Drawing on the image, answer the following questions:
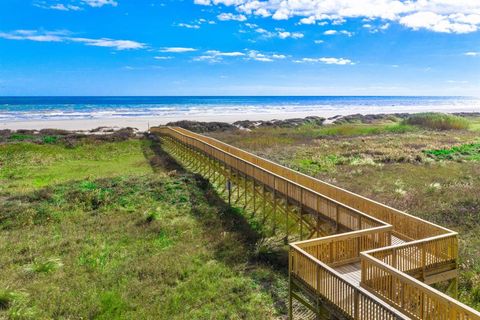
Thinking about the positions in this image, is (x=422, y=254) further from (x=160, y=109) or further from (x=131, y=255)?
(x=160, y=109)

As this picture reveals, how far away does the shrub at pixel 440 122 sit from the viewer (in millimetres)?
51469

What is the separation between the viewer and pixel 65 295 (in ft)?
32.8

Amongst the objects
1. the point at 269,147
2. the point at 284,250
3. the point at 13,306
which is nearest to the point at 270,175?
the point at 284,250

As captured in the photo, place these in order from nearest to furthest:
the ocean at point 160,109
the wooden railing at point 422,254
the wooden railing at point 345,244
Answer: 1. the wooden railing at point 422,254
2. the wooden railing at point 345,244
3. the ocean at point 160,109

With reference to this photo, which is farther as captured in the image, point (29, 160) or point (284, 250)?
point (29, 160)

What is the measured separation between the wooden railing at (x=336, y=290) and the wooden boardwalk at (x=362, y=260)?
0.02 meters

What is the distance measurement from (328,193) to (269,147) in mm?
24243

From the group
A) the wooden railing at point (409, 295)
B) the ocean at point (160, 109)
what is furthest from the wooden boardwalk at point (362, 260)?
the ocean at point (160, 109)

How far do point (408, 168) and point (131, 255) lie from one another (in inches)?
750

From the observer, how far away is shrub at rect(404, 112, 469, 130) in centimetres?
5147

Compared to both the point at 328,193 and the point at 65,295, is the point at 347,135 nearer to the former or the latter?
the point at 328,193

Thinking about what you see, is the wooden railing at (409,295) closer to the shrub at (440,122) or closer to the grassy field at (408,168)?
the grassy field at (408,168)

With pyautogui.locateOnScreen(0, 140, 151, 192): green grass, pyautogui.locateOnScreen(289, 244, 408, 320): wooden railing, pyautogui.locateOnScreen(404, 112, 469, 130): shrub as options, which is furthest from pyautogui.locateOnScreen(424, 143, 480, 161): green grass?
pyautogui.locateOnScreen(289, 244, 408, 320): wooden railing

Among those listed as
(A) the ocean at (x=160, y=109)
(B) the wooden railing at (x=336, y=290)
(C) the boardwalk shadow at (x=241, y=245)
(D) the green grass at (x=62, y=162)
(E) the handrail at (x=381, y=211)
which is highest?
(A) the ocean at (x=160, y=109)
